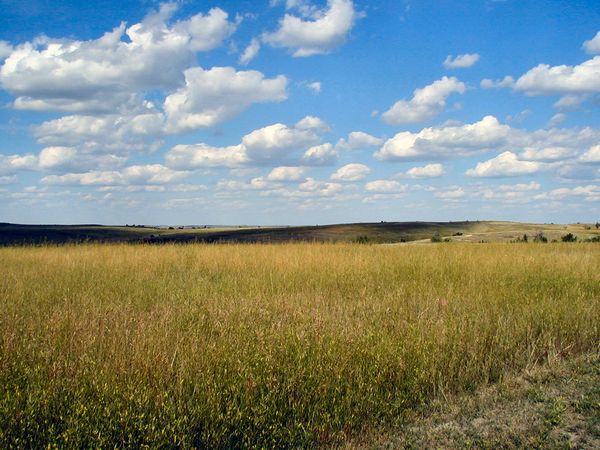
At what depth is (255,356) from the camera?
16.5ft

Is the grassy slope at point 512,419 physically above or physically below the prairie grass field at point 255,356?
below

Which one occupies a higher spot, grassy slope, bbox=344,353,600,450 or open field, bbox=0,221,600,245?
open field, bbox=0,221,600,245

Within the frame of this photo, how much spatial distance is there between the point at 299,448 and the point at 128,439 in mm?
1387

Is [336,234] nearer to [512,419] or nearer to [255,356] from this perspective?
[255,356]

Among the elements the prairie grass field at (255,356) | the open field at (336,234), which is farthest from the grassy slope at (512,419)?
the open field at (336,234)

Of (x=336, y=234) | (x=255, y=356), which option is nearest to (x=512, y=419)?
(x=255, y=356)

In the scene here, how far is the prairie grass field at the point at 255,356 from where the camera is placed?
4055mm

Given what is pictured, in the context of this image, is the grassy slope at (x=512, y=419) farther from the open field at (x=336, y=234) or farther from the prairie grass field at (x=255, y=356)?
the open field at (x=336, y=234)

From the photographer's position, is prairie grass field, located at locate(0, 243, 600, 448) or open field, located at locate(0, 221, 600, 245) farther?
open field, located at locate(0, 221, 600, 245)

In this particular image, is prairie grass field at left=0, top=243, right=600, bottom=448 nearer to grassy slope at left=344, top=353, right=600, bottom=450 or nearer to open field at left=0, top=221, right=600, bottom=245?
grassy slope at left=344, top=353, right=600, bottom=450

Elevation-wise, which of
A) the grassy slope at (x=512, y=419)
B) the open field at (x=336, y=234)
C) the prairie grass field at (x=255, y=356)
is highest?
the open field at (x=336, y=234)

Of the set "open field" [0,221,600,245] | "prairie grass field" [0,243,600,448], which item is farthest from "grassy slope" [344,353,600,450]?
"open field" [0,221,600,245]

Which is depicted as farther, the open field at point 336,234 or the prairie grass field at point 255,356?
the open field at point 336,234

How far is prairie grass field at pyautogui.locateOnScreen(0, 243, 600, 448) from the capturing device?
4055 millimetres
